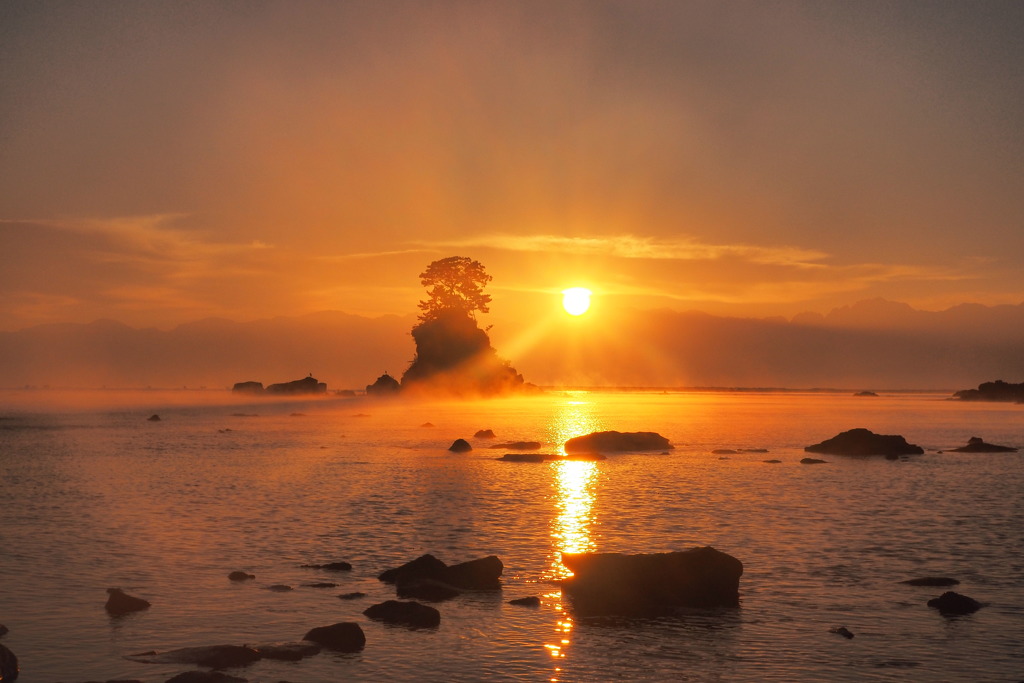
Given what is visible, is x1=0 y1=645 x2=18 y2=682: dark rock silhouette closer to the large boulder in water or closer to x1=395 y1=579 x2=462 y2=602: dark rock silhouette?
x1=395 y1=579 x2=462 y2=602: dark rock silhouette

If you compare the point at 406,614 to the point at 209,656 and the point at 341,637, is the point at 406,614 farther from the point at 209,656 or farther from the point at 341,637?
the point at 209,656

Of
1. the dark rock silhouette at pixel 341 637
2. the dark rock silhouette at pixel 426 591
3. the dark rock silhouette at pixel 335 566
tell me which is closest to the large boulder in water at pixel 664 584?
the dark rock silhouette at pixel 426 591

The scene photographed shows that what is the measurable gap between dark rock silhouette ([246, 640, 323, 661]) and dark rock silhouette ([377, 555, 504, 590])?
19.3 ft

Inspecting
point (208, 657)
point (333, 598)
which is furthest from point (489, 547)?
point (208, 657)

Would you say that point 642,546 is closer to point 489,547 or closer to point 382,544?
point 489,547

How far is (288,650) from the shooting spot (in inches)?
715

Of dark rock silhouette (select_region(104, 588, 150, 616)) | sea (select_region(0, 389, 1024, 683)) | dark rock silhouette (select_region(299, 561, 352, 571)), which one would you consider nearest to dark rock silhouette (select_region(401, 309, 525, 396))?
sea (select_region(0, 389, 1024, 683))

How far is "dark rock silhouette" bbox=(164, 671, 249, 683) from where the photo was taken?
15.9 meters

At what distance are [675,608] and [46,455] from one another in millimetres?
68852

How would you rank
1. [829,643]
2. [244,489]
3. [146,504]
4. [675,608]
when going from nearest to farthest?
1. [829,643]
2. [675,608]
3. [146,504]
4. [244,489]

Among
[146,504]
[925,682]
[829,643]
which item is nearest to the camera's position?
[925,682]

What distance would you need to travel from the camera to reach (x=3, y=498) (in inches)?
1811

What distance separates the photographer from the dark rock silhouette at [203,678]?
52.1 feet

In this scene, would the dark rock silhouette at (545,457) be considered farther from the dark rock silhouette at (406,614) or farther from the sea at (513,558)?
the dark rock silhouette at (406,614)
